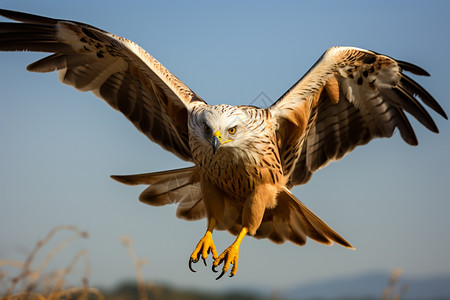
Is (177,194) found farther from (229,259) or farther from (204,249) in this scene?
(229,259)

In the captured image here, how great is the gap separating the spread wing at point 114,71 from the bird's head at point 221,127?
1.71 feet

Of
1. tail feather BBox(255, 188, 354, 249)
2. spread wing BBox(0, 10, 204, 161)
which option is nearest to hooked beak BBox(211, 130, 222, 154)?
spread wing BBox(0, 10, 204, 161)

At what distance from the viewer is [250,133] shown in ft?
14.7

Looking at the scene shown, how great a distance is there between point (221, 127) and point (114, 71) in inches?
86.1

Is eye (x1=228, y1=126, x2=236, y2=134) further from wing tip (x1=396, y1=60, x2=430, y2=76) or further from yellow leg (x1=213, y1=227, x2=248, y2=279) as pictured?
wing tip (x1=396, y1=60, x2=430, y2=76)

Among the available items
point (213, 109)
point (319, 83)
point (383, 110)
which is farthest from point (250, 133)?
point (383, 110)

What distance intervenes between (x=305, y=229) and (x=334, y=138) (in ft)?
3.68

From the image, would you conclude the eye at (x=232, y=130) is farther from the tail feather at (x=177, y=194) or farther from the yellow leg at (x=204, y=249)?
the tail feather at (x=177, y=194)

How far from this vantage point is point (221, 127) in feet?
13.8

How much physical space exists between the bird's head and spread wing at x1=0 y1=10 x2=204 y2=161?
52 centimetres

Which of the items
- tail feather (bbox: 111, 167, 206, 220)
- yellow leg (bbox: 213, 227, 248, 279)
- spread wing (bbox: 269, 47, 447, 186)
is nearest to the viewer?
yellow leg (bbox: 213, 227, 248, 279)

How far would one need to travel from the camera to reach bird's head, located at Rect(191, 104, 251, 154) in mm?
4199

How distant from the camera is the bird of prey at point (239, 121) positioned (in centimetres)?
460

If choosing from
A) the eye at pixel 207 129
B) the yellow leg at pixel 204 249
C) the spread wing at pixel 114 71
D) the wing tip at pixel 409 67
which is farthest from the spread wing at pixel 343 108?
the yellow leg at pixel 204 249
